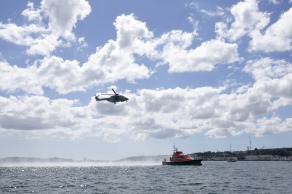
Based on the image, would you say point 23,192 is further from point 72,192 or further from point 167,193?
point 167,193

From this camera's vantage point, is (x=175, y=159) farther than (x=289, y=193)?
Yes

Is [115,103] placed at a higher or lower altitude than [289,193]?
higher

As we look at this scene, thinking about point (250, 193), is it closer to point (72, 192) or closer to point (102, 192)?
point (102, 192)

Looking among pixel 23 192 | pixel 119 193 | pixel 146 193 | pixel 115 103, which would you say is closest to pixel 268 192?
pixel 146 193

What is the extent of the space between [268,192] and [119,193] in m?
20.6

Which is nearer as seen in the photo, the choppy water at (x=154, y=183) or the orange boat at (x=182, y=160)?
the choppy water at (x=154, y=183)

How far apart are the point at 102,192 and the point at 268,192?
76.0 feet

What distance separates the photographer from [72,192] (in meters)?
51.8

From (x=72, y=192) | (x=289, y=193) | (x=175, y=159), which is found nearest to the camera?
(x=289, y=193)

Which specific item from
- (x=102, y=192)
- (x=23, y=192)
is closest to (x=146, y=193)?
(x=102, y=192)

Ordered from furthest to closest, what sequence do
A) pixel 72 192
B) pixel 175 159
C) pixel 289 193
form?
pixel 175 159 → pixel 72 192 → pixel 289 193

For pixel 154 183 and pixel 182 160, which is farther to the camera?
pixel 182 160

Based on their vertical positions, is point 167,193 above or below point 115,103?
below

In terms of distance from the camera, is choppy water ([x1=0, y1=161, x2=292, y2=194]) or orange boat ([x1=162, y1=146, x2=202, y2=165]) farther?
orange boat ([x1=162, y1=146, x2=202, y2=165])
